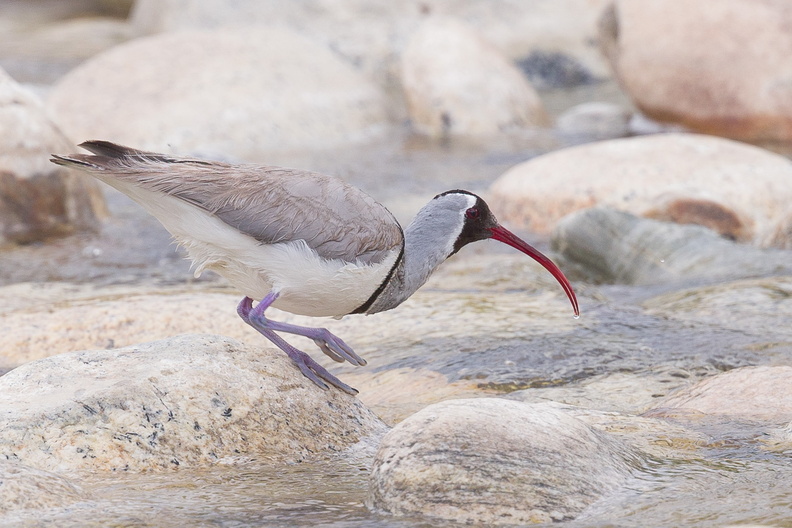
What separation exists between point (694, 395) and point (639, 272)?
3409mm

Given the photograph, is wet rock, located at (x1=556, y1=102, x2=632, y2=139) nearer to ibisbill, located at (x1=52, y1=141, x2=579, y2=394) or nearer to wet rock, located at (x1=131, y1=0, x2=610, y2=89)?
wet rock, located at (x1=131, y1=0, x2=610, y2=89)

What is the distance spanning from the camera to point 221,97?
1444 cm

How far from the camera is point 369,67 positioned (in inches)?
725

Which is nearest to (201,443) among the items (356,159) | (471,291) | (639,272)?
(471,291)

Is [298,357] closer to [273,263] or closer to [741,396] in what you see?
[273,263]

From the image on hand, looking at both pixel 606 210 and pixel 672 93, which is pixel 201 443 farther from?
pixel 672 93

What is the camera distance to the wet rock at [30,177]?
10.0 meters

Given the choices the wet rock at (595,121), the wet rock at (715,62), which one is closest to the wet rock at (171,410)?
the wet rock at (715,62)

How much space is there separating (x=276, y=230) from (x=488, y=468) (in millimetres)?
1600

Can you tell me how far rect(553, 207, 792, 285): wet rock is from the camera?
337 inches

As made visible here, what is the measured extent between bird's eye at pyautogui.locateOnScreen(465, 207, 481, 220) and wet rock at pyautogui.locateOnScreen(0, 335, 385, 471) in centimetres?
118

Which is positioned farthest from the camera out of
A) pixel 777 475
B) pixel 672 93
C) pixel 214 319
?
pixel 672 93

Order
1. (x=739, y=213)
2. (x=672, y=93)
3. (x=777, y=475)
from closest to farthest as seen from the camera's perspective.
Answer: (x=777, y=475), (x=739, y=213), (x=672, y=93)

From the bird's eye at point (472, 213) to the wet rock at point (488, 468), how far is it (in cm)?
140
